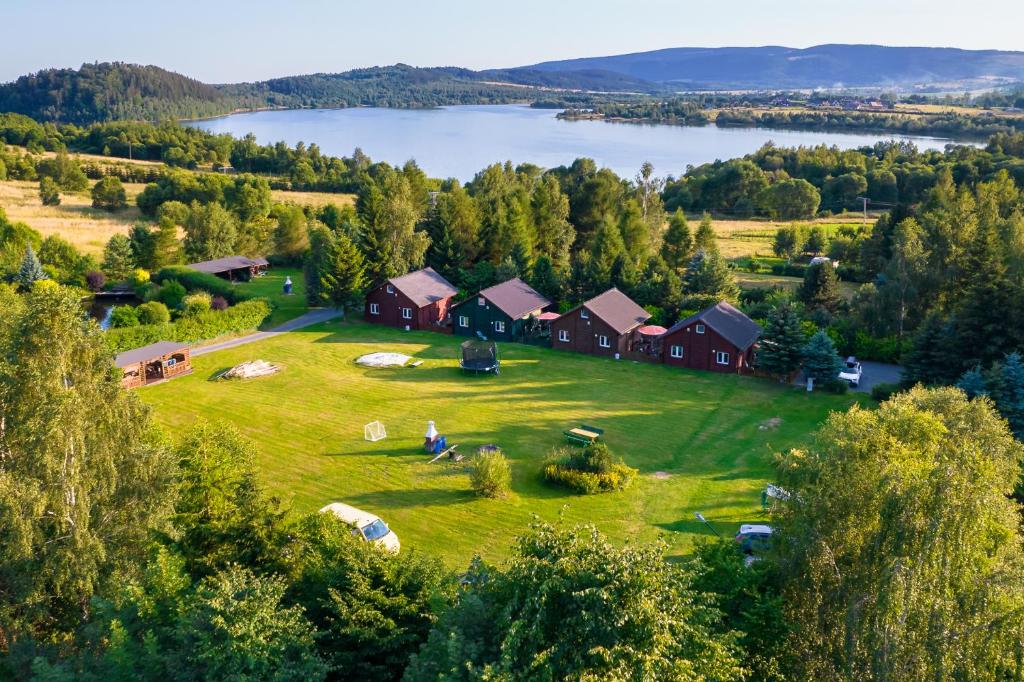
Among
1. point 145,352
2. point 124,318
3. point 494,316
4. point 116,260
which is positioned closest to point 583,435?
point 494,316

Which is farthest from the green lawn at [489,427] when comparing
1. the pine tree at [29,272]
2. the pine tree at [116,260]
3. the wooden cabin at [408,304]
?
the pine tree at [116,260]

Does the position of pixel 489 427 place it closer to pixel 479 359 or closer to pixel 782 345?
pixel 479 359

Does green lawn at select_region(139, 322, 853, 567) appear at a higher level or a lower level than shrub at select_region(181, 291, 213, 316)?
lower

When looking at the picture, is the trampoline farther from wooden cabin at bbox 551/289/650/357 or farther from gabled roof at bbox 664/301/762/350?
gabled roof at bbox 664/301/762/350

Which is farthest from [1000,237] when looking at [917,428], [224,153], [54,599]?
[224,153]

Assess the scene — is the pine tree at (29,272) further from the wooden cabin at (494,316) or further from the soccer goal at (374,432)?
the soccer goal at (374,432)

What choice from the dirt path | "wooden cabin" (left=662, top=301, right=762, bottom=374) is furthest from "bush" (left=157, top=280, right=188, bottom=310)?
"wooden cabin" (left=662, top=301, right=762, bottom=374)
